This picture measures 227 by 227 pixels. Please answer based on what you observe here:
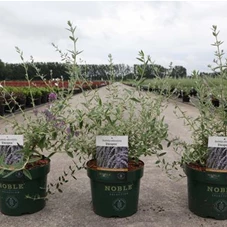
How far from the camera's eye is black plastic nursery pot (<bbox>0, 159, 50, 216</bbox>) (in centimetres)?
171

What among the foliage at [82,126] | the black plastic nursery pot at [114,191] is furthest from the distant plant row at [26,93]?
the black plastic nursery pot at [114,191]

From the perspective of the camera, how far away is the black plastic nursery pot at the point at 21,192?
5.61 ft

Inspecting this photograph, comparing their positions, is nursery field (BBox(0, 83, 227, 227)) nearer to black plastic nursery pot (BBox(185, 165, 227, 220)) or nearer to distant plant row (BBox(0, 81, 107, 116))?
black plastic nursery pot (BBox(185, 165, 227, 220))

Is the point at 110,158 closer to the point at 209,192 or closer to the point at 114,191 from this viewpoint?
the point at 114,191

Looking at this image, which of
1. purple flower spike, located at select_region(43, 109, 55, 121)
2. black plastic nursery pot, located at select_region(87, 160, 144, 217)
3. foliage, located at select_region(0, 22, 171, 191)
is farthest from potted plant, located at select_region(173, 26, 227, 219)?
purple flower spike, located at select_region(43, 109, 55, 121)

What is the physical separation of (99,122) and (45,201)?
68cm

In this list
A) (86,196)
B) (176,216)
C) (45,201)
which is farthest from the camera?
(86,196)

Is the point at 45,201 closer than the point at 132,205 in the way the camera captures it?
No

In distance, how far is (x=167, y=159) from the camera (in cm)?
316

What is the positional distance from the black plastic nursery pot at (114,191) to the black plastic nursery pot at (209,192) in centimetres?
34

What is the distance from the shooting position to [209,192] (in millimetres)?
1707

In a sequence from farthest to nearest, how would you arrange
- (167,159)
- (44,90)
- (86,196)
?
(44,90) → (167,159) → (86,196)

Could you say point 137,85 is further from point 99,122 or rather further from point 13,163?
point 13,163

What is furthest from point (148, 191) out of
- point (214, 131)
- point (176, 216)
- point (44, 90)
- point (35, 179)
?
point (44, 90)
